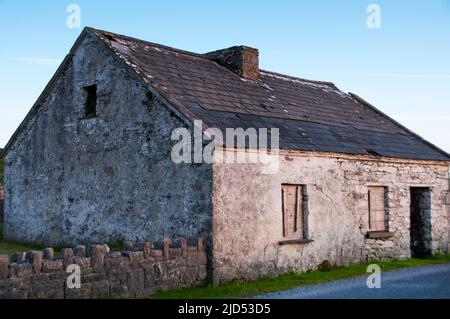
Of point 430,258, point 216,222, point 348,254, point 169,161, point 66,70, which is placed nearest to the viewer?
point 216,222

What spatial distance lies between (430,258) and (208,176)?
8166 mm

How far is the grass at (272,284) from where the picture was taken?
9508mm

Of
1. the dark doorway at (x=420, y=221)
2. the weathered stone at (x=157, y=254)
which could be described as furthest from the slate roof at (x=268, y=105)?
the weathered stone at (x=157, y=254)

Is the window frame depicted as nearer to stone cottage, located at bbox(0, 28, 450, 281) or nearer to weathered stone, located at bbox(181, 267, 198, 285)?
stone cottage, located at bbox(0, 28, 450, 281)

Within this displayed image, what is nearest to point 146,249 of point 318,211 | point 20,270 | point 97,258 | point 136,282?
point 136,282

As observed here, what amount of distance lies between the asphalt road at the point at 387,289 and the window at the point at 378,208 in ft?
8.73

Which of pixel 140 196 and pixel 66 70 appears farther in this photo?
pixel 66 70

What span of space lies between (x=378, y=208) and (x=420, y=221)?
2327mm

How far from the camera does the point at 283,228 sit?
480 inches

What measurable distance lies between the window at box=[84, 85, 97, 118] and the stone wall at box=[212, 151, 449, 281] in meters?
4.68

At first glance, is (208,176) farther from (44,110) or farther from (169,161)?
(44,110)

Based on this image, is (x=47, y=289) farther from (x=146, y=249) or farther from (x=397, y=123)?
(x=397, y=123)

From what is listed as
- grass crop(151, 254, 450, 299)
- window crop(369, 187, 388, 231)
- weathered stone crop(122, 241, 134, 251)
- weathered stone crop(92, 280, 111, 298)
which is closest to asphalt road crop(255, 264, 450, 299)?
grass crop(151, 254, 450, 299)
